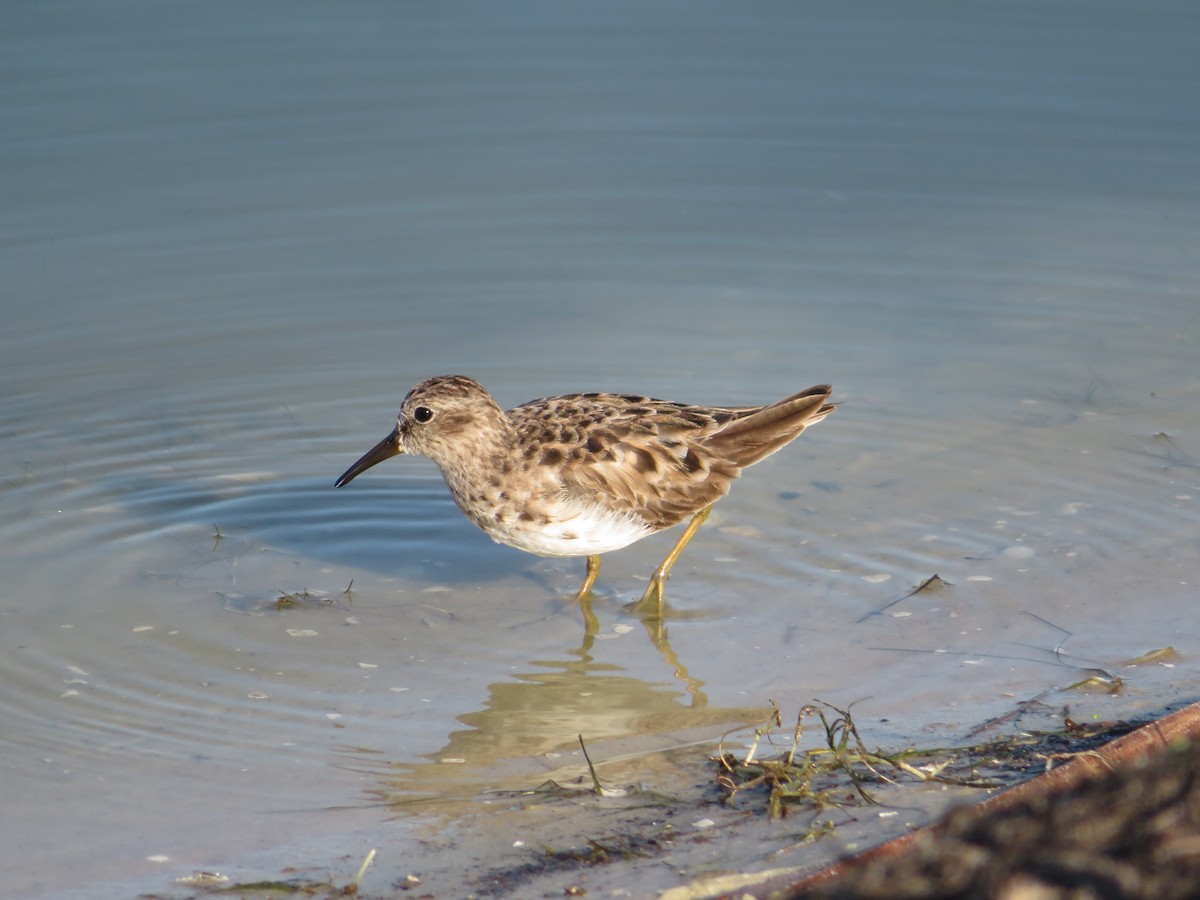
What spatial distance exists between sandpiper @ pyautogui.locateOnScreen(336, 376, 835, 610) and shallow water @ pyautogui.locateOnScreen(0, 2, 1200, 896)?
45 centimetres

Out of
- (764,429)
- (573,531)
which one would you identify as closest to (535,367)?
(764,429)

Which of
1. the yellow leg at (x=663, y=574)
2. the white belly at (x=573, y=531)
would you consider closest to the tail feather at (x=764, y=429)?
the yellow leg at (x=663, y=574)

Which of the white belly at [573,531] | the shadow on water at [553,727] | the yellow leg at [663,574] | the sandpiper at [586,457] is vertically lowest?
the shadow on water at [553,727]

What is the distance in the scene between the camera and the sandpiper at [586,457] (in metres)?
7.03

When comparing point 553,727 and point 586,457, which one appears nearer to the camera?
point 553,727

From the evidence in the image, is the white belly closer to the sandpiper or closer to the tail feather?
the sandpiper

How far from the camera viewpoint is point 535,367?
971cm

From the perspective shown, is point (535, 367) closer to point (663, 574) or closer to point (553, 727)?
point (663, 574)

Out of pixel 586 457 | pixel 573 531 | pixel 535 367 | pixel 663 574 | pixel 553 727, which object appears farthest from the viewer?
Answer: pixel 535 367

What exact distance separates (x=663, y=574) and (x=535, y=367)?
2.67 m

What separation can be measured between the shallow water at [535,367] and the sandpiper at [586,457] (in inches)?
17.8

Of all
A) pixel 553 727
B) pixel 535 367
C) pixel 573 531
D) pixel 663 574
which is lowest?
pixel 553 727

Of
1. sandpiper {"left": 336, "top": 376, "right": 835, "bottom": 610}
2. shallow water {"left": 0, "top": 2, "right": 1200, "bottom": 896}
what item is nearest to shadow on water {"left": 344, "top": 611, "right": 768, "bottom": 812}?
shallow water {"left": 0, "top": 2, "right": 1200, "bottom": 896}

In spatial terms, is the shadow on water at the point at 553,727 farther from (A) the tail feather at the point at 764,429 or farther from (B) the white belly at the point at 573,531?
(A) the tail feather at the point at 764,429
